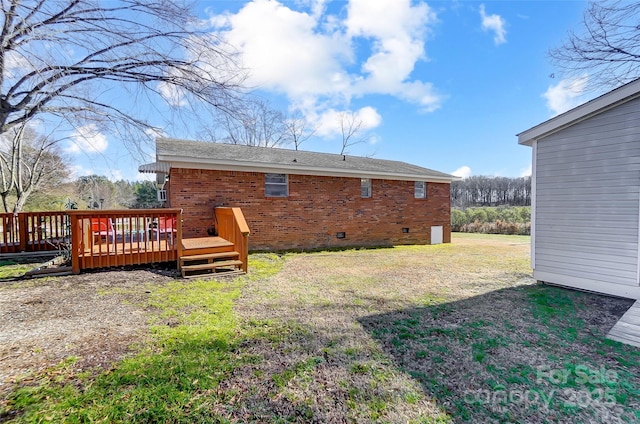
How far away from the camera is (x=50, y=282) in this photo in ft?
16.3

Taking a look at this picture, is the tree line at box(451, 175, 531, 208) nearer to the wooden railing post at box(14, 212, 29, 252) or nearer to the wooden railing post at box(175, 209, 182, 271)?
the wooden railing post at box(175, 209, 182, 271)

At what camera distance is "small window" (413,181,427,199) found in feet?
42.9

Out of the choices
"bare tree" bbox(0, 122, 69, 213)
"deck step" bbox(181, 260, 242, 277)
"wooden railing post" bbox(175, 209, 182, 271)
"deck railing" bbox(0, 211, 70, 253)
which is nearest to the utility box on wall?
"deck step" bbox(181, 260, 242, 277)

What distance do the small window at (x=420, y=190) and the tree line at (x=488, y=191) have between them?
886 inches

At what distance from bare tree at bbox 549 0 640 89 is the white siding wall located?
2.95 meters

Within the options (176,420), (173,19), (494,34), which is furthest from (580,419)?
(494,34)

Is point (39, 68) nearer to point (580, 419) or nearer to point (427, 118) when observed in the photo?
point (580, 419)

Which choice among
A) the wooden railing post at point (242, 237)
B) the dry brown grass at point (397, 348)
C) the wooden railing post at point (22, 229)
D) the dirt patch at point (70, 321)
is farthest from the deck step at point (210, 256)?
the wooden railing post at point (22, 229)

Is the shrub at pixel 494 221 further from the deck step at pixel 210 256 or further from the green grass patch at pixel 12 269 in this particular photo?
the green grass patch at pixel 12 269

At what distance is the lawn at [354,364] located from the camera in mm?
2109

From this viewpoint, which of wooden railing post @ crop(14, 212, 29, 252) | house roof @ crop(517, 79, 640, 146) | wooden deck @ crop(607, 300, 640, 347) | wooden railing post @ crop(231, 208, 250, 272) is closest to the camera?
wooden deck @ crop(607, 300, 640, 347)

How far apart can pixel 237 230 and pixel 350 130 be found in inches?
895

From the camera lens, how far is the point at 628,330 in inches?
142

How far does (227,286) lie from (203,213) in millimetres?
3947
